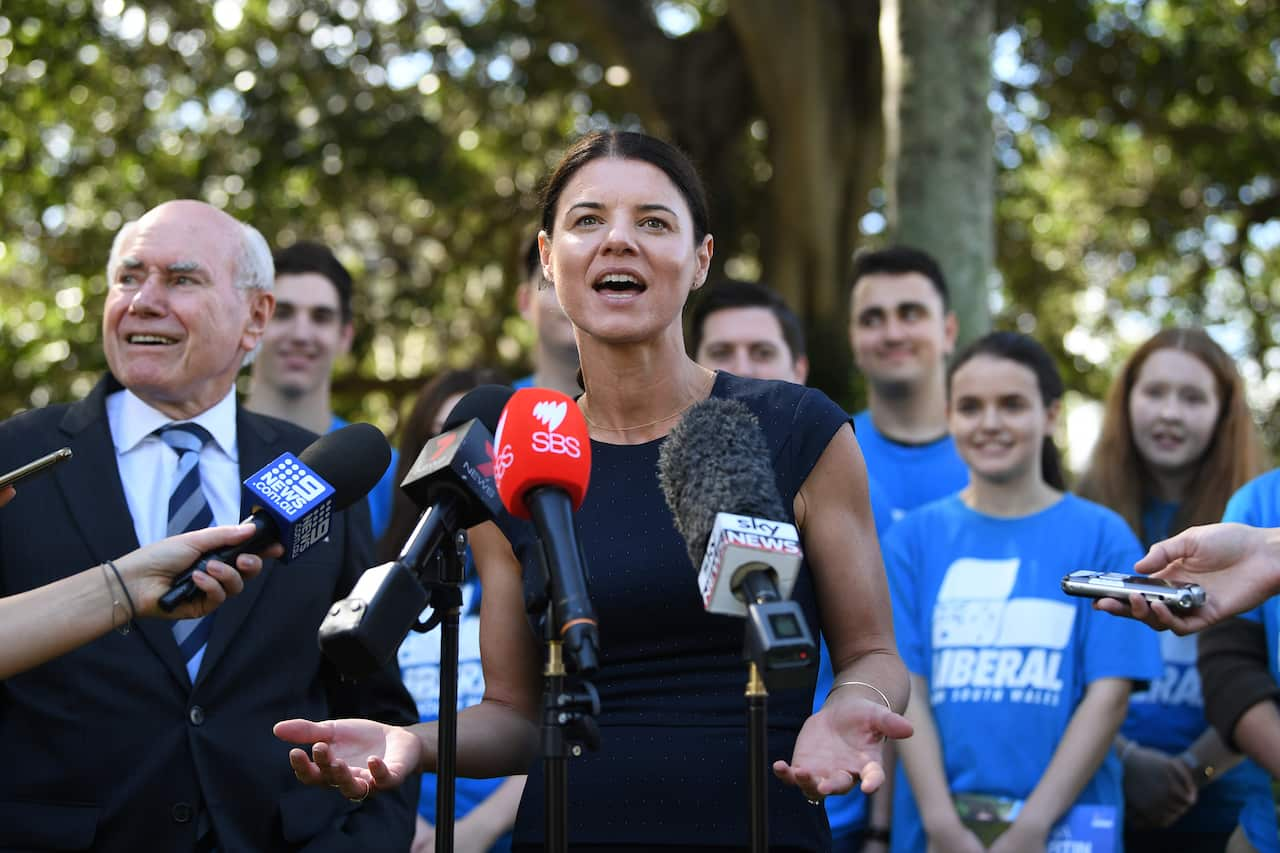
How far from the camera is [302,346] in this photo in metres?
6.33

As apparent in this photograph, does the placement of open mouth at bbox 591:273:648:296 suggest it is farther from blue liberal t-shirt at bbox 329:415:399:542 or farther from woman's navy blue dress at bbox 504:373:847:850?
blue liberal t-shirt at bbox 329:415:399:542

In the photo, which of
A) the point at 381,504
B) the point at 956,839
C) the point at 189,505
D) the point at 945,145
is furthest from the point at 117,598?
the point at 945,145

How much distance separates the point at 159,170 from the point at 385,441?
35.0 feet

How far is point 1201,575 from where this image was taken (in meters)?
3.31

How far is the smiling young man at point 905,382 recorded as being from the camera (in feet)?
19.6

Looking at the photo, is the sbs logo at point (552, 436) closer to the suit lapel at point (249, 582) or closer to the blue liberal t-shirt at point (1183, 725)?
the suit lapel at point (249, 582)

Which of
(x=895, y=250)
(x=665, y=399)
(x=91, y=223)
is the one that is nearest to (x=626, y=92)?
(x=91, y=223)

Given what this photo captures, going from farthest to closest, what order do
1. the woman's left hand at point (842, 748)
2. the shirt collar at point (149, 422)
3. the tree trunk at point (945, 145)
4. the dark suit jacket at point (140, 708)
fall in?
1. the tree trunk at point (945, 145)
2. the shirt collar at point (149, 422)
3. the dark suit jacket at point (140, 708)
4. the woman's left hand at point (842, 748)

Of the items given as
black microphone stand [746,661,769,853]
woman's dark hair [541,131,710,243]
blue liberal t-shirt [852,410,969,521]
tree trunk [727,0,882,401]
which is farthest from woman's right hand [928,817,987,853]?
tree trunk [727,0,882,401]

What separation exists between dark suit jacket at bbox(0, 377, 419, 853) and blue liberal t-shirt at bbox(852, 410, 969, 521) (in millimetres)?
2610

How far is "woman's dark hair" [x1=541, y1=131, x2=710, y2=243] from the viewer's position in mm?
3432

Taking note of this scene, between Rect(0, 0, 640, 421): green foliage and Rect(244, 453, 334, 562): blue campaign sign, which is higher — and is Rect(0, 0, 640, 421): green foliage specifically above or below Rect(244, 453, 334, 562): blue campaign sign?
above

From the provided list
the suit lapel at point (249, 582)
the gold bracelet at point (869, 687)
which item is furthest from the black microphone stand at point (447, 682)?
the suit lapel at point (249, 582)

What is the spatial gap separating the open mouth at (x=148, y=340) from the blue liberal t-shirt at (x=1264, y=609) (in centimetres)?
330
